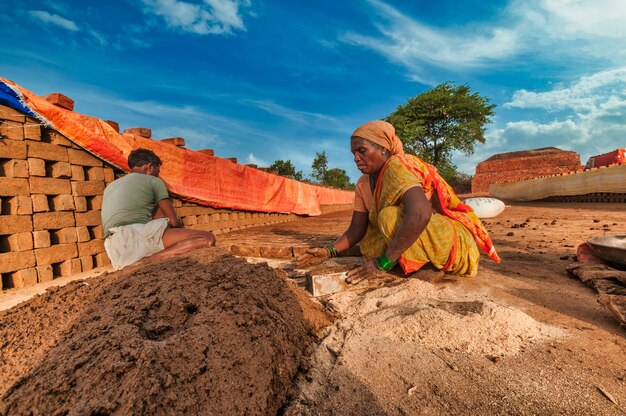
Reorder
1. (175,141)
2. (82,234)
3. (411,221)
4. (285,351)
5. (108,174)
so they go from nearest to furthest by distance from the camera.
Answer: (285,351) → (411,221) → (82,234) → (108,174) → (175,141)

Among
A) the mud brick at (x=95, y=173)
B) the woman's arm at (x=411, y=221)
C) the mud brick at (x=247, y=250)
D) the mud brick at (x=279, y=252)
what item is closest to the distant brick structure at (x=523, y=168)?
the mud brick at (x=279, y=252)

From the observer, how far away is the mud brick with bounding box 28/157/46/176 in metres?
2.79

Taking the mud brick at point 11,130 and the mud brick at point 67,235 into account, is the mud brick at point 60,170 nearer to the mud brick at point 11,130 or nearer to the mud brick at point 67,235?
the mud brick at point 11,130

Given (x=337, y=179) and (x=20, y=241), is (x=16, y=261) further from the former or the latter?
(x=337, y=179)

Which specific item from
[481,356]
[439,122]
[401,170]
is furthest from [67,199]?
[439,122]

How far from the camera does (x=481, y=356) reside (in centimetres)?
119

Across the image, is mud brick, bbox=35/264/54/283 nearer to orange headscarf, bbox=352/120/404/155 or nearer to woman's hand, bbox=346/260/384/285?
woman's hand, bbox=346/260/384/285

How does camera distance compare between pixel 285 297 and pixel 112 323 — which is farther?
pixel 285 297

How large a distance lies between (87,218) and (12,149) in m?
0.87

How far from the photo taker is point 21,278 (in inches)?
105

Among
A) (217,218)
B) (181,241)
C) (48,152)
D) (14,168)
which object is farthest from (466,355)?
(217,218)

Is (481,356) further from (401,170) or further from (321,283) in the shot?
(401,170)

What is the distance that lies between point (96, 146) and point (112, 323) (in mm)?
2976

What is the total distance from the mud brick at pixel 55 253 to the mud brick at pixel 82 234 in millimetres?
82
